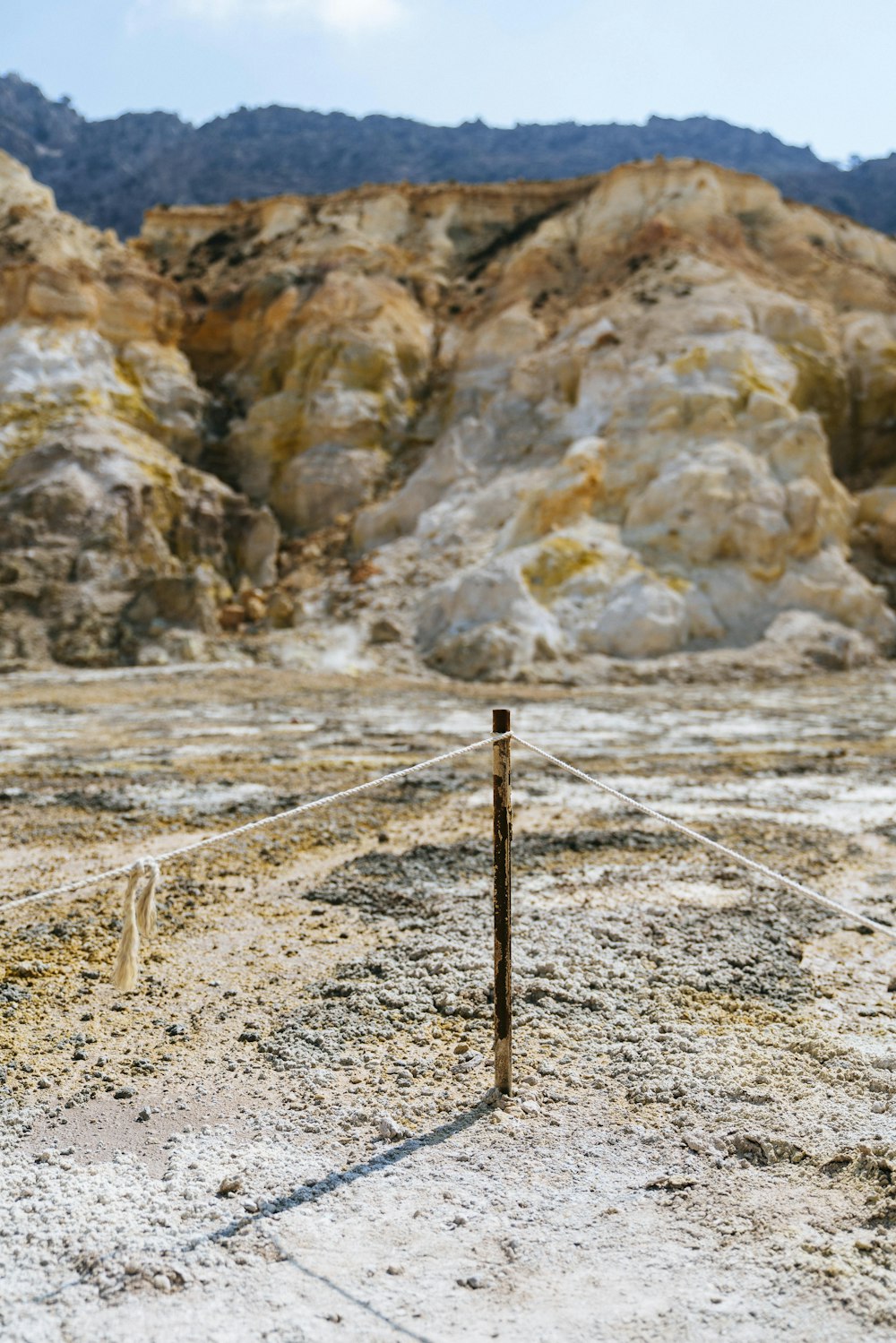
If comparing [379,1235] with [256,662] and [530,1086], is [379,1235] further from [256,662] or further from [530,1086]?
[256,662]

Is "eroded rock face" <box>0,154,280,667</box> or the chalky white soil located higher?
"eroded rock face" <box>0,154,280,667</box>

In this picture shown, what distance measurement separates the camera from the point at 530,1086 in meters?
3.86

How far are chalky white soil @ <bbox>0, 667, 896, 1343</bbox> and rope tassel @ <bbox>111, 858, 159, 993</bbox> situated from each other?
1.98ft

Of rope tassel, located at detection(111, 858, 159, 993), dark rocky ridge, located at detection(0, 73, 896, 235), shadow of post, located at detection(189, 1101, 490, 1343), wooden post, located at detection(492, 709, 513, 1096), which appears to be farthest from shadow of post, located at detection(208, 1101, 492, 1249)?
dark rocky ridge, located at detection(0, 73, 896, 235)

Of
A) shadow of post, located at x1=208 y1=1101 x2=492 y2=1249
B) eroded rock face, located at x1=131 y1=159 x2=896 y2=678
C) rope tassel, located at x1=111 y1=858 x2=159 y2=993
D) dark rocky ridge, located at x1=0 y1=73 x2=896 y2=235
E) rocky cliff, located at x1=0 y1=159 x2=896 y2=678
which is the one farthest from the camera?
dark rocky ridge, located at x1=0 y1=73 x2=896 y2=235

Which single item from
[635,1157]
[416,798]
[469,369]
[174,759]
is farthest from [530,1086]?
[469,369]

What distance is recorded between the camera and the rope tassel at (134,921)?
3.47m

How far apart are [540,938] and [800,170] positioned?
9700cm

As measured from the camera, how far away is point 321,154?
7988 cm

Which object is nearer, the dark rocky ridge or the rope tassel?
the rope tassel

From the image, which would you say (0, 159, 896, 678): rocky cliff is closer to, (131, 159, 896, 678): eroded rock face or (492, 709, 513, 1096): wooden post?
(131, 159, 896, 678): eroded rock face

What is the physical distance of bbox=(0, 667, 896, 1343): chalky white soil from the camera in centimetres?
272

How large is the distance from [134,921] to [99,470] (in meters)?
22.5

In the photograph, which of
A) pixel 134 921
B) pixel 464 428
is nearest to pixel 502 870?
pixel 134 921
